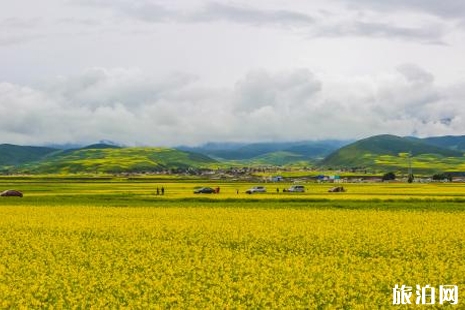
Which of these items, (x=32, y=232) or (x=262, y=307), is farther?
(x=32, y=232)

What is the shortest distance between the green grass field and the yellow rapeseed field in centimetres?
8

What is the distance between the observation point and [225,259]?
101ft

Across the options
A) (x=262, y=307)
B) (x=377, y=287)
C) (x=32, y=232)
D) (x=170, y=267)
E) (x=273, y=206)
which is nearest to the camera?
(x=262, y=307)

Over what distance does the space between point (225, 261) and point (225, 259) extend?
0.50m

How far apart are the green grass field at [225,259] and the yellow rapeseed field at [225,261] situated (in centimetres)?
8

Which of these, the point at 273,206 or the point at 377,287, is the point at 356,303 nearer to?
the point at 377,287

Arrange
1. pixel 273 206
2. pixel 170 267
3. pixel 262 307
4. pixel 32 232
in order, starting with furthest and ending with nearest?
1. pixel 273 206
2. pixel 32 232
3. pixel 170 267
4. pixel 262 307

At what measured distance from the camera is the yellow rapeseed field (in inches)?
894

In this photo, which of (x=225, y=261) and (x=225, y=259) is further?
(x=225, y=259)

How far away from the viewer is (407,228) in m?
44.3

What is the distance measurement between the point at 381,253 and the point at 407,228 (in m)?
11.9

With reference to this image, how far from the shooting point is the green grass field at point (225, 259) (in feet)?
74.8

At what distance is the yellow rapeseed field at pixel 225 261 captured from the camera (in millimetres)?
22719

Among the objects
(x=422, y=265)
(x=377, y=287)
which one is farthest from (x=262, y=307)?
(x=422, y=265)
